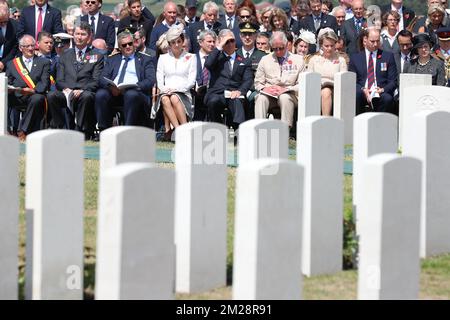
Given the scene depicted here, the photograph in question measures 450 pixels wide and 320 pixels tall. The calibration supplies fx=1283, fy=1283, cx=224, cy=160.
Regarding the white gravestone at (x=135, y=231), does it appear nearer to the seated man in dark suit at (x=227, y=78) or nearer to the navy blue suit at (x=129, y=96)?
the navy blue suit at (x=129, y=96)

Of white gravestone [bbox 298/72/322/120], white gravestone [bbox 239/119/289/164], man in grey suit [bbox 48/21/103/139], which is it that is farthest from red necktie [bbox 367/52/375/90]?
white gravestone [bbox 239/119/289/164]

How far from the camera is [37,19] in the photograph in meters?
18.5

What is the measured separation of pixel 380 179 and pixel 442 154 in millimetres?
2896

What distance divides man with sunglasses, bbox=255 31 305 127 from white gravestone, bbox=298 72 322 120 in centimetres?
91

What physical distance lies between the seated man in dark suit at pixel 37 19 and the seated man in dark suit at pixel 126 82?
2.06 m

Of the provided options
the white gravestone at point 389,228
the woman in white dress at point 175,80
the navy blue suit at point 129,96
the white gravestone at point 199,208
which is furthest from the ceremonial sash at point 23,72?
the white gravestone at point 389,228

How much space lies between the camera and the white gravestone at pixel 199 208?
8062 mm

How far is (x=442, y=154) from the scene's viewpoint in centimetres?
976

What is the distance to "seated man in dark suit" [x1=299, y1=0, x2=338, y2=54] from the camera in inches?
740

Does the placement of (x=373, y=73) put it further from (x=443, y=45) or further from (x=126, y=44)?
(x=126, y=44)

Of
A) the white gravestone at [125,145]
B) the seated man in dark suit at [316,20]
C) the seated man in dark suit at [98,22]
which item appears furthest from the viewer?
the seated man in dark suit at [316,20]

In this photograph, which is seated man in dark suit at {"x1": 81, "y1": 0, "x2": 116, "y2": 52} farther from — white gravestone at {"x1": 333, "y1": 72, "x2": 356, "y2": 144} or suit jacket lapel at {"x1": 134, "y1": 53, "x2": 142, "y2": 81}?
white gravestone at {"x1": 333, "y1": 72, "x2": 356, "y2": 144}

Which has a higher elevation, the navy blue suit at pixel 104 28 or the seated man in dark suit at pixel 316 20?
the seated man in dark suit at pixel 316 20
